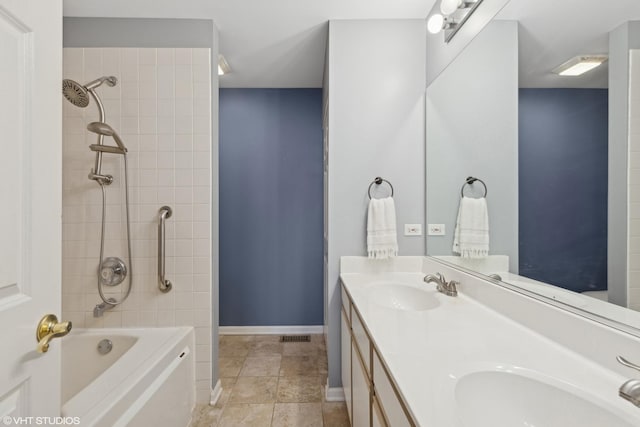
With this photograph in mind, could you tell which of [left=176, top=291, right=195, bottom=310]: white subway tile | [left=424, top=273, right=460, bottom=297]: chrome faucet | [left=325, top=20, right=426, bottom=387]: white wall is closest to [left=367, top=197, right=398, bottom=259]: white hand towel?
[left=325, top=20, right=426, bottom=387]: white wall

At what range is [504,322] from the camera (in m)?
1.04

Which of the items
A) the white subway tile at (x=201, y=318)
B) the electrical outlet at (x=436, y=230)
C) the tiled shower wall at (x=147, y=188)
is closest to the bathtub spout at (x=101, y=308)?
the tiled shower wall at (x=147, y=188)

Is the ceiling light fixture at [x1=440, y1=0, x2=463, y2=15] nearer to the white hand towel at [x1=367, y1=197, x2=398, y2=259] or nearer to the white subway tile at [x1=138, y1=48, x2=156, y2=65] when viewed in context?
the white hand towel at [x1=367, y1=197, x2=398, y2=259]

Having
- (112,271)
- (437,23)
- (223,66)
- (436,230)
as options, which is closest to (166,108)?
(223,66)

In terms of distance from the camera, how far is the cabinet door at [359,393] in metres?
1.06

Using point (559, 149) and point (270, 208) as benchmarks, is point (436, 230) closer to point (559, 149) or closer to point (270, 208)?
point (559, 149)

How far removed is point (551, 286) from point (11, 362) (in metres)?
1.50

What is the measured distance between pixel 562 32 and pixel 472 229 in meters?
0.86

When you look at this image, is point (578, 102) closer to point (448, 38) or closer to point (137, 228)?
point (448, 38)

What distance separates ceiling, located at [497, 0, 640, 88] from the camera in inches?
29.4

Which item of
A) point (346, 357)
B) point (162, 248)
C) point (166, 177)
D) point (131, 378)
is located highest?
point (166, 177)

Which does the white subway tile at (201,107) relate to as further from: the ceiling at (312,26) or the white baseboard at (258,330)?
the white baseboard at (258,330)

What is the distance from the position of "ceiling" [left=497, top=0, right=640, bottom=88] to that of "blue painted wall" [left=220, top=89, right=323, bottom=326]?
196 cm

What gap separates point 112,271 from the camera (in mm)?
1762
